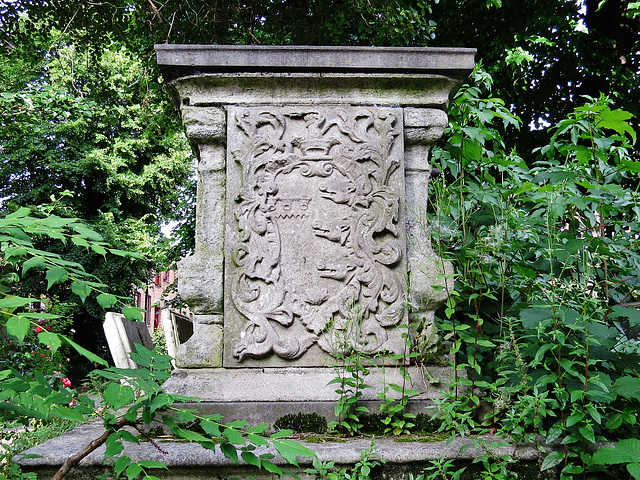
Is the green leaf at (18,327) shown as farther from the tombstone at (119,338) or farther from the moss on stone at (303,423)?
the tombstone at (119,338)

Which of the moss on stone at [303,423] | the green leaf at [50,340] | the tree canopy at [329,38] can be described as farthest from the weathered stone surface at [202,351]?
the tree canopy at [329,38]

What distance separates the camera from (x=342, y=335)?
2492 mm

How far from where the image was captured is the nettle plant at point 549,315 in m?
1.97

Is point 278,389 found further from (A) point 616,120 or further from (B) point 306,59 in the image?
(A) point 616,120

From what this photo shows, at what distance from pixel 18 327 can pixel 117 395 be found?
0.34 meters

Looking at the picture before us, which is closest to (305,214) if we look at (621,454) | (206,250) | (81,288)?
(206,250)

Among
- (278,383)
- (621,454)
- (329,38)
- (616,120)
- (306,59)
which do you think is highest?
(329,38)

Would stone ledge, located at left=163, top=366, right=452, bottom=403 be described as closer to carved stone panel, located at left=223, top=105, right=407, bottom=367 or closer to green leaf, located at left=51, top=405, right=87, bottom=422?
carved stone panel, located at left=223, top=105, right=407, bottom=367

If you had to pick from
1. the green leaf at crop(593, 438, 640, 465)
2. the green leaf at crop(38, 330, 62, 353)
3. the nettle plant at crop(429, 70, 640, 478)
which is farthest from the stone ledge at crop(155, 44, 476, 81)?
the green leaf at crop(593, 438, 640, 465)

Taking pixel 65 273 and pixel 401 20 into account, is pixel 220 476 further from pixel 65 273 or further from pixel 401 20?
pixel 401 20

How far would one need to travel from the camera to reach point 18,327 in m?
1.30

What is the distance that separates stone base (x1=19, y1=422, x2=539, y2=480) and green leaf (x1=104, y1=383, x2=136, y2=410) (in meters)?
0.54

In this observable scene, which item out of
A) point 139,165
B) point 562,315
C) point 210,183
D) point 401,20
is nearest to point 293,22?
point 401,20

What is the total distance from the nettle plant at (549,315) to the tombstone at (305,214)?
23 centimetres
